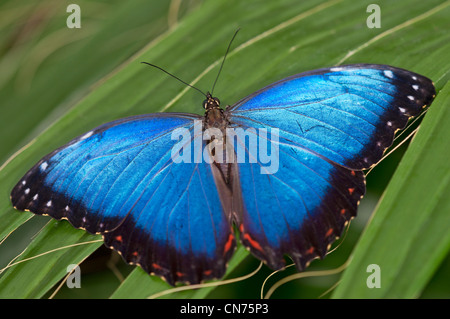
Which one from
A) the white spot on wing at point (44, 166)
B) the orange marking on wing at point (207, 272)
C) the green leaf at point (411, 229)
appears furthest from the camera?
the white spot on wing at point (44, 166)

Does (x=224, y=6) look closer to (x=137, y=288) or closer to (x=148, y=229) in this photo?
(x=148, y=229)

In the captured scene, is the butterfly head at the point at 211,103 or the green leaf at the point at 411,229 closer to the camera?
the green leaf at the point at 411,229

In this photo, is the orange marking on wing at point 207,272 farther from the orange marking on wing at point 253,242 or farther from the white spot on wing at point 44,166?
the white spot on wing at point 44,166

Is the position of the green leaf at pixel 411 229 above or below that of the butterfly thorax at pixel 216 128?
below

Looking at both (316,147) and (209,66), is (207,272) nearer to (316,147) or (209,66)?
(316,147)

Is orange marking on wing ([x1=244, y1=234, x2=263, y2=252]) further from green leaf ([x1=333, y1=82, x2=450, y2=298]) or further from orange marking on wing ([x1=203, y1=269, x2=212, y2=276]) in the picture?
green leaf ([x1=333, y1=82, x2=450, y2=298])

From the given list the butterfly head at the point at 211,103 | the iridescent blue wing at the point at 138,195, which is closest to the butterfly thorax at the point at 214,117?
the butterfly head at the point at 211,103
